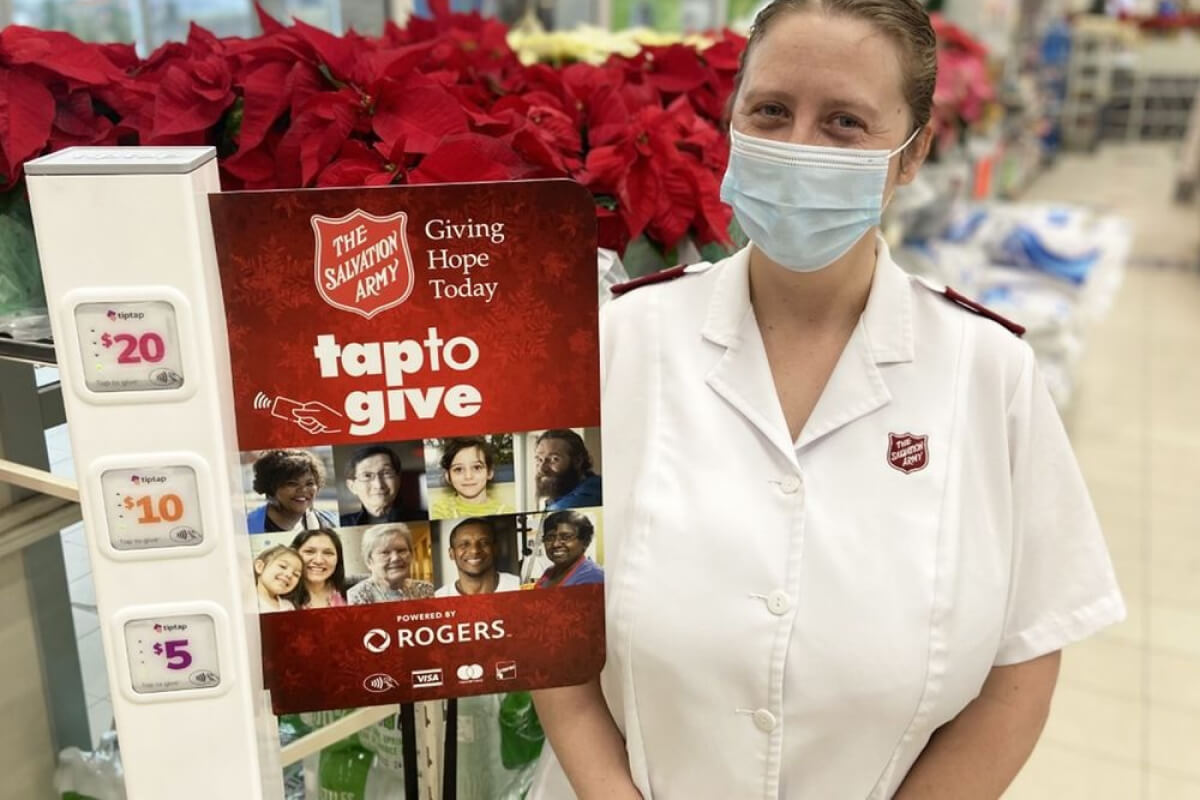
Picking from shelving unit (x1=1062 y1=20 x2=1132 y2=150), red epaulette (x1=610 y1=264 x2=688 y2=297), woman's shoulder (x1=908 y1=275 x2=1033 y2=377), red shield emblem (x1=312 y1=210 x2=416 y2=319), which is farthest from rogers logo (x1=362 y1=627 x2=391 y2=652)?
shelving unit (x1=1062 y1=20 x2=1132 y2=150)

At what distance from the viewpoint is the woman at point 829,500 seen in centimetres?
125

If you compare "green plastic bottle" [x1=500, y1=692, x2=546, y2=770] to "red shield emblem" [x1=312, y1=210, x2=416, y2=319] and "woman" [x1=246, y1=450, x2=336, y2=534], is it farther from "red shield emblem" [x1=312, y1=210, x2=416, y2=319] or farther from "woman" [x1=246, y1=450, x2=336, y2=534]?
"red shield emblem" [x1=312, y1=210, x2=416, y2=319]

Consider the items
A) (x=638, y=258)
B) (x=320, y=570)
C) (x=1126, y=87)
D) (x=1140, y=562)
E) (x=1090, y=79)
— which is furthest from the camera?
(x=1126, y=87)

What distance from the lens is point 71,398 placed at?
0.84m

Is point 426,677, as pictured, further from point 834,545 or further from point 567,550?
point 834,545

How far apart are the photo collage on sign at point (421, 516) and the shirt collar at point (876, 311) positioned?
0.40m

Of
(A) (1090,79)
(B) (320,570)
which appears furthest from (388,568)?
(A) (1090,79)

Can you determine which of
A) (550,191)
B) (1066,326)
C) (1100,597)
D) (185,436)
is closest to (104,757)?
(185,436)

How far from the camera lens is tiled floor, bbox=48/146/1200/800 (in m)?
2.87

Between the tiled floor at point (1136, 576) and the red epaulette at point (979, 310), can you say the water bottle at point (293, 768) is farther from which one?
the red epaulette at point (979, 310)

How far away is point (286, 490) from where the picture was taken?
0.95 metres

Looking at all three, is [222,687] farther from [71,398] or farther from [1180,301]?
[1180,301]

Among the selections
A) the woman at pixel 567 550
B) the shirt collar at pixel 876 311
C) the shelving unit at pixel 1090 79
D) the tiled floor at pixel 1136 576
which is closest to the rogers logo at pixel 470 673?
the woman at pixel 567 550

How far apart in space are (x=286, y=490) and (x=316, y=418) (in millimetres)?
75
